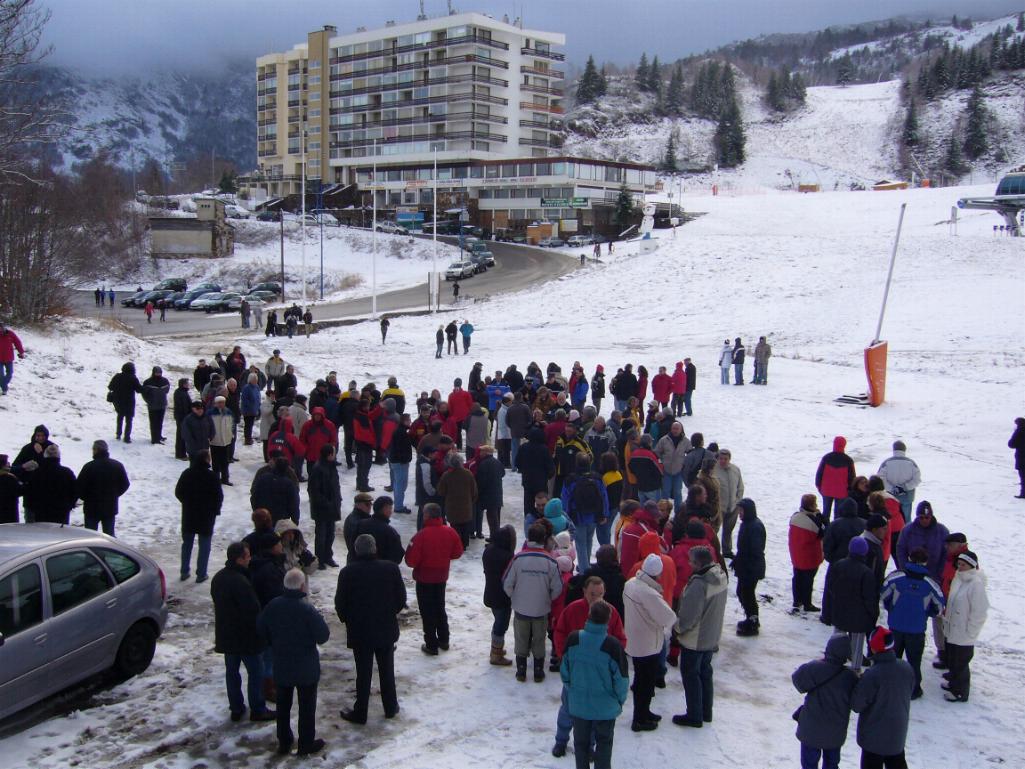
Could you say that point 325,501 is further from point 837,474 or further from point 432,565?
point 837,474

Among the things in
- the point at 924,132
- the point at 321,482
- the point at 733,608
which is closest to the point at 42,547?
A: the point at 321,482

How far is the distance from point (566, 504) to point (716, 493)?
1789 millimetres

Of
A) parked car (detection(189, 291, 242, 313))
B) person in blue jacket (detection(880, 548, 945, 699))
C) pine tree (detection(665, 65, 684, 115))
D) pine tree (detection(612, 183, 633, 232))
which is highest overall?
pine tree (detection(665, 65, 684, 115))

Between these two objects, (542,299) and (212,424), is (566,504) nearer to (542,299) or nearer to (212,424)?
(212,424)

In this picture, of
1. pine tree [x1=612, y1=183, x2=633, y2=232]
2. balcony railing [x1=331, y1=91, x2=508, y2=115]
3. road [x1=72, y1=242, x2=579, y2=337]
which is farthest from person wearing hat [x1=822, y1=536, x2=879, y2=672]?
balcony railing [x1=331, y1=91, x2=508, y2=115]

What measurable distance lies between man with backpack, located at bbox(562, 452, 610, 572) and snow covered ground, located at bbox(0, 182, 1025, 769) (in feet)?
4.27

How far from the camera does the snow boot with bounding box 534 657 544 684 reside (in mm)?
7848

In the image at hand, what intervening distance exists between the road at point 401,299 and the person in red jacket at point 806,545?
105 feet

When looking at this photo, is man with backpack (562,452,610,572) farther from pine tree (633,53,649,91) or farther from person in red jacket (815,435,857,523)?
pine tree (633,53,649,91)

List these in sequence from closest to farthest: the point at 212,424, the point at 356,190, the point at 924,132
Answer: the point at 212,424 < the point at 356,190 < the point at 924,132

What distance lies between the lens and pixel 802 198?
78562 millimetres

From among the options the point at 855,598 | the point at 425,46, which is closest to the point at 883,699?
the point at 855,598

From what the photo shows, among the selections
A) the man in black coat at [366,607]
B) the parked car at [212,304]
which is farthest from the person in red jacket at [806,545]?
the parked car at [212,304]

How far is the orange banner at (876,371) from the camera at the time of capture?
22.2m
